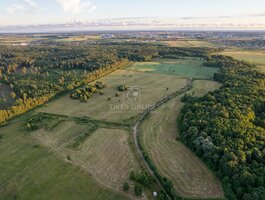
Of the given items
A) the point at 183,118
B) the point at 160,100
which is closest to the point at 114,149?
the point at 183,118

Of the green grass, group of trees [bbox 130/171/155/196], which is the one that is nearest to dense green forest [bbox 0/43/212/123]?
the green grass

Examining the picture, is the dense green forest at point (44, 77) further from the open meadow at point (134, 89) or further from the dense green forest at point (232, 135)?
the dense green forest at point (232, 135)

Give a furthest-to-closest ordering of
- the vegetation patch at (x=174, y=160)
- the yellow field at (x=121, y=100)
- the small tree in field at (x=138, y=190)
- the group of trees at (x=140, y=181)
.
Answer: the yellow field at (x=121, y=100) → the vegetation patch at (x=174, y=160) → the group of trees at (x=140, y=181) → the small tree in field at (x=138, y=190)

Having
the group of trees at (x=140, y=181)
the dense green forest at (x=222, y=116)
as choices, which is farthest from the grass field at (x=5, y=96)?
the group of trees at (x=140, y=181)

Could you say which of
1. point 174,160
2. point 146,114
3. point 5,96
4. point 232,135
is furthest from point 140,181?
point 5,96

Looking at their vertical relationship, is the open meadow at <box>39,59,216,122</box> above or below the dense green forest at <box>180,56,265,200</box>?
below

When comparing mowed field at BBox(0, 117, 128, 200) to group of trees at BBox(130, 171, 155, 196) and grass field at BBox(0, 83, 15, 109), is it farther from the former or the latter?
grass field at BBox(0, 83, 15, 109)
